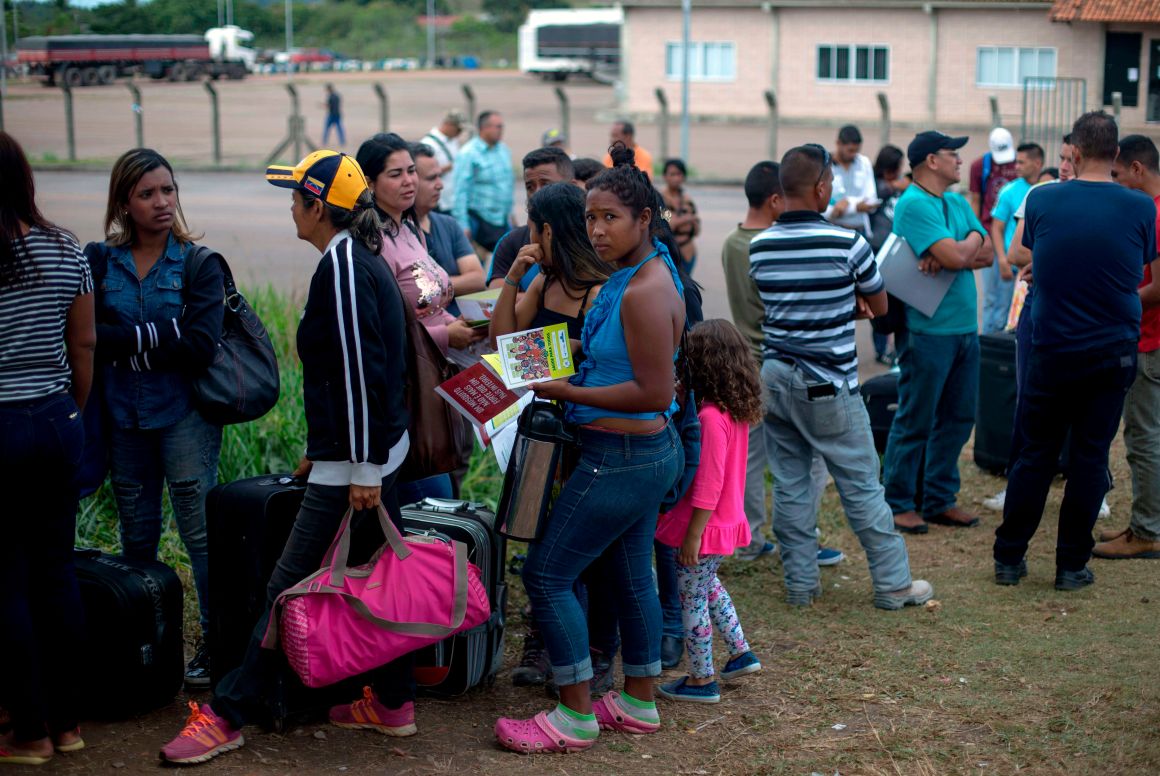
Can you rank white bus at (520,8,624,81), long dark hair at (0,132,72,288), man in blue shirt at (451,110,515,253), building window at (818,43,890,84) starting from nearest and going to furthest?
long dark hair at (0,132,72,288)
man in blue shirt at (451,110,515,253)
building window at (818,43,890,84)
white bus at (520,8,624,81)

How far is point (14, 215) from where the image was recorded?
380 cm

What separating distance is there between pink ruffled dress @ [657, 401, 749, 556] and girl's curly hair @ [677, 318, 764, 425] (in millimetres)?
46

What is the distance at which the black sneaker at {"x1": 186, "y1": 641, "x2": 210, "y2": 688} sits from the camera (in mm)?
4703

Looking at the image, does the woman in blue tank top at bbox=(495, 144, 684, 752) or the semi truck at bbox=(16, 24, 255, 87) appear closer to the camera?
the woman in blue tank top at bbox=(495, 144, 684, 752)

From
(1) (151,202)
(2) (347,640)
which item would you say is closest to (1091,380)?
(2) (347,640)

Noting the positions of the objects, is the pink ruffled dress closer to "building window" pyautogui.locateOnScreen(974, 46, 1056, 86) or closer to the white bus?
"building window" pyautogui.locateOnScreen(974, 46, 1056, 86)

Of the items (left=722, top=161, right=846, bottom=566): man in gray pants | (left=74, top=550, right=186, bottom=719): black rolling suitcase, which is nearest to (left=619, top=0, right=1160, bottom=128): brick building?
(left=722, top=161, right=846, bottom=566): man in gray pants

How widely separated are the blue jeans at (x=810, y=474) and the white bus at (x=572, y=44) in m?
52.6

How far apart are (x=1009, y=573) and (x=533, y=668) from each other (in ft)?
8.30

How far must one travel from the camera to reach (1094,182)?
562cm

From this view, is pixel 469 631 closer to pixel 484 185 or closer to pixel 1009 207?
pixel 1009 207

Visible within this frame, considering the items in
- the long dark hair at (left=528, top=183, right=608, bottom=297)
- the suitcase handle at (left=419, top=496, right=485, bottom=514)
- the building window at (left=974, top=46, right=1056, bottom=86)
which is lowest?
the suitcase handle at (left=419, top=496, right=485, bottom=514)

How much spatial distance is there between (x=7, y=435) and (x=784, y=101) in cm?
3917

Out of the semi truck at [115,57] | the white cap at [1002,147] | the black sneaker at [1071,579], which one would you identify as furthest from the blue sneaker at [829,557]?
the semi truck at [115,57]
